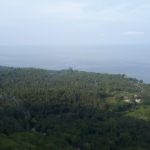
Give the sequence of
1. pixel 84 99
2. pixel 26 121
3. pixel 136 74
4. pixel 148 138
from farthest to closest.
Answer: pixel 136 74 < pixel 84 99 < pixel 26 121 < pixel 148 138

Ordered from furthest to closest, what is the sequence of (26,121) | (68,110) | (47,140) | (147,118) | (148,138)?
(68,110)
(147,118)
(26,121)
(148,138)
(47,140)

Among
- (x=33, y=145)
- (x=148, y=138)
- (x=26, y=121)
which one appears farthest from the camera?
(x=26, y=121)

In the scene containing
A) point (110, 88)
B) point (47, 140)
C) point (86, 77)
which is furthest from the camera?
point (86, 77)

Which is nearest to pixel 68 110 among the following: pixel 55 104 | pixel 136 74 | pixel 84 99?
pixel 55 104

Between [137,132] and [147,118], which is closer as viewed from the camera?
[137,132]

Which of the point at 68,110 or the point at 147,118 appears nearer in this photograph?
the point at 147,118

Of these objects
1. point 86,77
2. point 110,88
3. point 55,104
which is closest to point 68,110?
point 55,104

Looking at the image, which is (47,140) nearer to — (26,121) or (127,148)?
(127,148)
